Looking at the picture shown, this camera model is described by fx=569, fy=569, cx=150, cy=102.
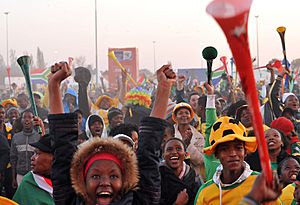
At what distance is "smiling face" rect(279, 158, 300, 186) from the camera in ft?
15.7

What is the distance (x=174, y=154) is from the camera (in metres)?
5.13

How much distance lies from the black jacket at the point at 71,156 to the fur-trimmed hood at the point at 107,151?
9cm

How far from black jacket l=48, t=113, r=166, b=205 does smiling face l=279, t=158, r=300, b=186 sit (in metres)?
2.01

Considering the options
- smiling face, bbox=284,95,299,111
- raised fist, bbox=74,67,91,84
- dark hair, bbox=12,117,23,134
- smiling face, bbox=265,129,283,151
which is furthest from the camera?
raised fist, bbox=74,67,91,84

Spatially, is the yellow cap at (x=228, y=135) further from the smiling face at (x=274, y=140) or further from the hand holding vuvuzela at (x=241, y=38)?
the hand holding vuvuzela at (x=241, y=38)

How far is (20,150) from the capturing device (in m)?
7.28

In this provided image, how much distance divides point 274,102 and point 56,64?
20.1 feet

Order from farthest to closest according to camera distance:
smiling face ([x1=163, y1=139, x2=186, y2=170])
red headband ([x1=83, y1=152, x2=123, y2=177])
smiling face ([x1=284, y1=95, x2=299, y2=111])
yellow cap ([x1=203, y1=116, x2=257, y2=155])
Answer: smiling face ([x1=284, y1=95, x2=299, y2=111]) < smiling face ([x1=163, y1=139, x2=186, y2=170]) < yellow cap ([x1=203, y1=116, x2=257, y2=155]) < red headband ([x1=83, y1=152, x2=123, y2=177])

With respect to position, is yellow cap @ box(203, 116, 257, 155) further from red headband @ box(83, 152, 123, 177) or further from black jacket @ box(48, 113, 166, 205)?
red headband @ box(83, 152, 123, 177)

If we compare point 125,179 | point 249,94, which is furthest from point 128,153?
point 249,94

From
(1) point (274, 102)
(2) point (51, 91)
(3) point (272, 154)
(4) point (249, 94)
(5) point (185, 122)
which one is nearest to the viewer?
(4) point (249, 94)

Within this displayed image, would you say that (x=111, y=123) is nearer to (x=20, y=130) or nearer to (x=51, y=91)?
(x=20, y=130)

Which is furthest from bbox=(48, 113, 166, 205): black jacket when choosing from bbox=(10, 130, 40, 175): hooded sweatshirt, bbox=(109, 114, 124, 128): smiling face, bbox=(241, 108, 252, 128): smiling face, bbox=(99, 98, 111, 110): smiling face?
bbox=(99, 98, 111, 110): smiling face

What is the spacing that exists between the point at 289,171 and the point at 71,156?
2321mm
